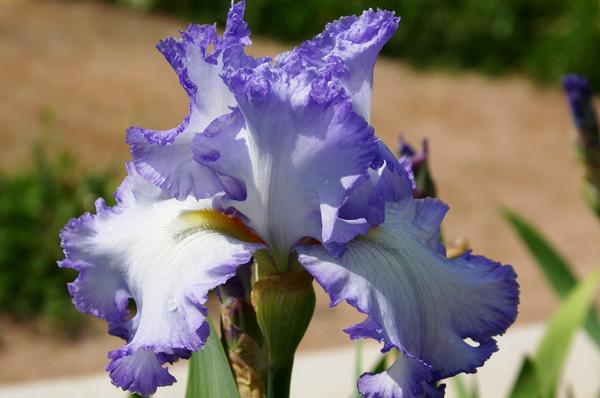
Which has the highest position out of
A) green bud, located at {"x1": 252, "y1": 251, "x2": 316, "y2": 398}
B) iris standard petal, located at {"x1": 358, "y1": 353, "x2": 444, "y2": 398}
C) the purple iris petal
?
the purple iris petal

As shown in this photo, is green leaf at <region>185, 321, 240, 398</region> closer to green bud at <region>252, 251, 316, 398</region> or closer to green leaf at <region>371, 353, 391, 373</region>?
green bud at <region>252, 251, 316, 398</region>

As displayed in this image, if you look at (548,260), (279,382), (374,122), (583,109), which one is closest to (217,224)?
(279,382)

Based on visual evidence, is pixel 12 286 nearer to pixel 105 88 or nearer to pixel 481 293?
pixel 105 88

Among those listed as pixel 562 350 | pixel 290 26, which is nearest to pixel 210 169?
pixel 562 350

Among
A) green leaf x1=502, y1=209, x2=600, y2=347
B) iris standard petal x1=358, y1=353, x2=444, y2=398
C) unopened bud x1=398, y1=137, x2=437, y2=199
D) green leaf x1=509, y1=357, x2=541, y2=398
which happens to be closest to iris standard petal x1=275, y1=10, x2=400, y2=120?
iris standard petal x1=358, y1=353, x2=444, y2=398

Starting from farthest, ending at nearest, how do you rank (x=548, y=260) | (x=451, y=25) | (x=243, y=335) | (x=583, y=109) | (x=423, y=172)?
(x=451, y=25) < (x=548, y=260) < (x=583, y=109) < (x=423, y=172) < (x=243, y=335)

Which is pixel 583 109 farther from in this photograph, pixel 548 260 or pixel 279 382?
pixel 279 382
